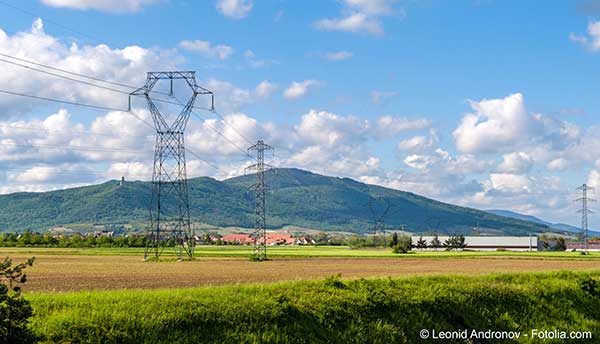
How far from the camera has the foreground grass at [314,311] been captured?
1834 cm

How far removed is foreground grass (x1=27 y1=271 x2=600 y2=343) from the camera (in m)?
18.3

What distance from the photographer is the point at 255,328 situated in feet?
67.0

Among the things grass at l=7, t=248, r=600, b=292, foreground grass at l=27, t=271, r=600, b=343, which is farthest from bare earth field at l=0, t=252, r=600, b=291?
foreground grass at l=27, t=271, r=600, b=343

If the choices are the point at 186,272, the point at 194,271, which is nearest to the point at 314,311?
the point at 186,272

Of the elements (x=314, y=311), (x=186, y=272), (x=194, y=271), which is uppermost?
(x=314, y=311)

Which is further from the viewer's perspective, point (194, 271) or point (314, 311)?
point (194, 271)

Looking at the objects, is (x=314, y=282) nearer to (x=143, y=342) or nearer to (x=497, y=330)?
(x=497, y=330)

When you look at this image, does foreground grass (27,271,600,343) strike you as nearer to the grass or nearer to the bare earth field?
the bare earth field

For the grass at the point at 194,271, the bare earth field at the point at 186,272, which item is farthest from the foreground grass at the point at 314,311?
the grass at the point at 194,271

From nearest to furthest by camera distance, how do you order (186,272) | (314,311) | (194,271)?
1. (314,311)
2. (186,272)
3. (194,271)

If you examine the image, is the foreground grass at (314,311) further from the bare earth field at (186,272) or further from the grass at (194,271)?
the grass at (194,271)

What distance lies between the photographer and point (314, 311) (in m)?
22.9

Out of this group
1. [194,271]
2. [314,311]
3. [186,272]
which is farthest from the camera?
[194,271]

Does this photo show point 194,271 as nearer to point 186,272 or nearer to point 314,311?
point 186,272
